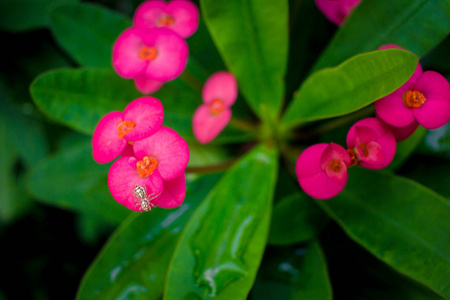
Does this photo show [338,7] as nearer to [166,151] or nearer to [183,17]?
[183,17]

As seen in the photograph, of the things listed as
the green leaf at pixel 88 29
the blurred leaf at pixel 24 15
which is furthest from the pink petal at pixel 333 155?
the blurred leaf at pixel 24 15

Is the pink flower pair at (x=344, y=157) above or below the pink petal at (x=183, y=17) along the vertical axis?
above

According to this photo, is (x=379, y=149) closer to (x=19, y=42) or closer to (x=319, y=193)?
(x=319, y=193)

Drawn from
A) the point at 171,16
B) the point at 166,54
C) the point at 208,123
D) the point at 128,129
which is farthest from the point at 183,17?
the point at 128,129

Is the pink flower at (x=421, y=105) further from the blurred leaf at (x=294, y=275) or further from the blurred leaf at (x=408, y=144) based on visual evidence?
the blurred leaf at (x=294, y=275)

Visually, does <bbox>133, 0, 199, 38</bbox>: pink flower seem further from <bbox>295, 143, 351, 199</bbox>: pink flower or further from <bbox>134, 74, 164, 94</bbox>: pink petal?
<bbox>295, 143, 351, 199</bbox>: pink flower
